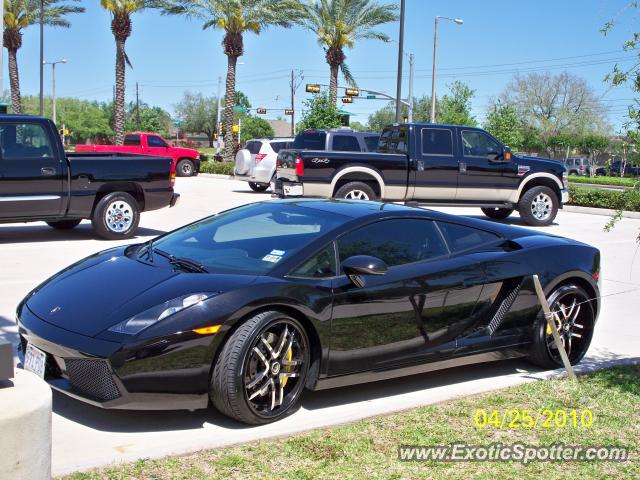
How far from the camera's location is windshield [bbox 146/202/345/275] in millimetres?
5184

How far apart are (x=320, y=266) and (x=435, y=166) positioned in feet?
38.7

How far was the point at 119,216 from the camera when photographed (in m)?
13.0

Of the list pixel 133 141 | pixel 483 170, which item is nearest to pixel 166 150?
pixel 133 141

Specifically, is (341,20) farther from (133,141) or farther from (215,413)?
(215,413)

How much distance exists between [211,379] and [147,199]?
354 inches

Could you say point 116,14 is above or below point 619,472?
above

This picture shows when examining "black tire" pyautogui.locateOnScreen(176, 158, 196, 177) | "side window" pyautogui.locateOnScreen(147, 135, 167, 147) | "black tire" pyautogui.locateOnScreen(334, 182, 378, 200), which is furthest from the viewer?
"black tire" pyautogui.locateOnScreen(176, 158, 196, 177)

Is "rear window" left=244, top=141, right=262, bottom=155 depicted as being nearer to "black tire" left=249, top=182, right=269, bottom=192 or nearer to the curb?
"black tire" left=249, top=182, right=269, bottom=192

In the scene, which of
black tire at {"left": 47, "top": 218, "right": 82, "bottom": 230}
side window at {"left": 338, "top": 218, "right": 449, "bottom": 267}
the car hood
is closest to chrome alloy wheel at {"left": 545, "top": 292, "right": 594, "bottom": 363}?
side window at {"left": 338, "top": 218, "right": 449, "bottom": 267}

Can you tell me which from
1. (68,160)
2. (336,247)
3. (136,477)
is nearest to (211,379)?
(136,477)

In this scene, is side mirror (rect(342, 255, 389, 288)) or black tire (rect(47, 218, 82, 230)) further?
black tire (rect(47, 218, 82, 230))

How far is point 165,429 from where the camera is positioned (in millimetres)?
4668

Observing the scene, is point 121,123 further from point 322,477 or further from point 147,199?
point 322,477

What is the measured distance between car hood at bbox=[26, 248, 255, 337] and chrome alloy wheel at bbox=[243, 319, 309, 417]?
0.38m
